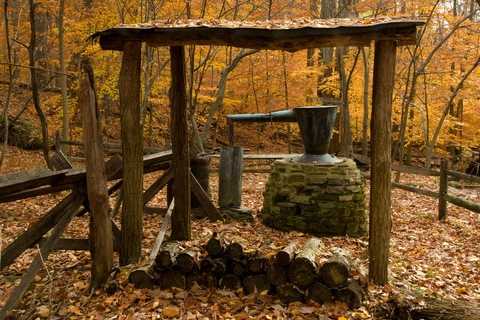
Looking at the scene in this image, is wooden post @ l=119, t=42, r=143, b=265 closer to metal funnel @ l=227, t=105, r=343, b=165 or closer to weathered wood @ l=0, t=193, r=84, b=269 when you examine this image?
weathered wood @ l=0, t=193, r=84, b=269

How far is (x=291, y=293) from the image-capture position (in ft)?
13.8

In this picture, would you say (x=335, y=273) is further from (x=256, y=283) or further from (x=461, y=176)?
(x=461, y=176)

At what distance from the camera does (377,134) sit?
448 cm

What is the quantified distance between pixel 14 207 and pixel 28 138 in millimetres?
6629

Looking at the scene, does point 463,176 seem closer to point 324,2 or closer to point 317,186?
point 317,186

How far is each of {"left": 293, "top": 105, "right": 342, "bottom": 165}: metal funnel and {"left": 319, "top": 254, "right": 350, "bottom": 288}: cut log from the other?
2.85m

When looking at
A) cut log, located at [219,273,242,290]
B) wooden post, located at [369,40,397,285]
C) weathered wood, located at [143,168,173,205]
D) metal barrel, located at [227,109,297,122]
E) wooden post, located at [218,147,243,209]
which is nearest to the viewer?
wooden post, located at [369,40,397,285]

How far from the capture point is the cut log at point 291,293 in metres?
4.21

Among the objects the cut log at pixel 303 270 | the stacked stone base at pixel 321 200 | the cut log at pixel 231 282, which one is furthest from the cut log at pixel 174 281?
the stacked stone base at pixel 321 200

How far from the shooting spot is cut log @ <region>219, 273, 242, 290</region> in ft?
14.6

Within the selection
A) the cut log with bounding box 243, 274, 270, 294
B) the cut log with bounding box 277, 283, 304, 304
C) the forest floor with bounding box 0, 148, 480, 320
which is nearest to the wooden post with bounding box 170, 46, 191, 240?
the forest floor with bounding box 0, 148, 480, 320

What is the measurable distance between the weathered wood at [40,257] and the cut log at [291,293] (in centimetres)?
233

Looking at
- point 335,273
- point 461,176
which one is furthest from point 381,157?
point 461,176

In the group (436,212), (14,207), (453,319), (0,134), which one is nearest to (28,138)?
(0,134)
